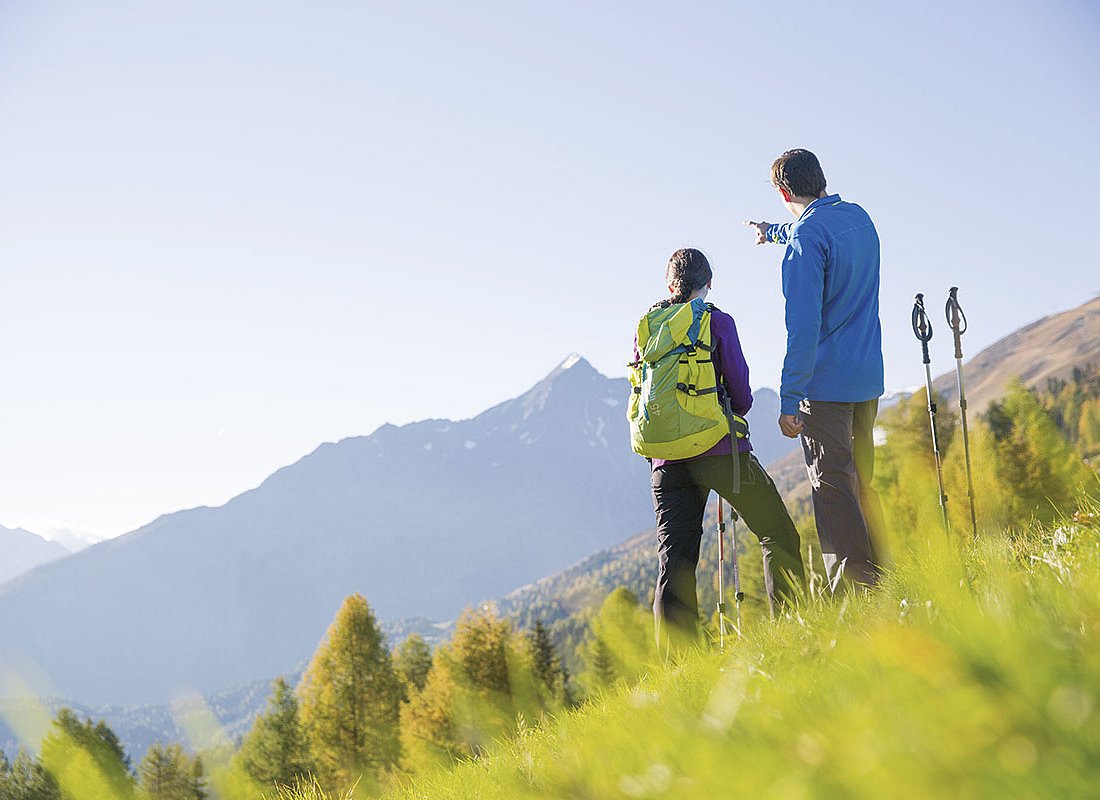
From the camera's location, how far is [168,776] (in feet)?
142

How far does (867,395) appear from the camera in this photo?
5.73 meters

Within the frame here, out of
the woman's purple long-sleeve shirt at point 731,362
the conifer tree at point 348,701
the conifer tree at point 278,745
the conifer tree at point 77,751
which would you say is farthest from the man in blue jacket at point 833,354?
the conifer tree at point 278,745

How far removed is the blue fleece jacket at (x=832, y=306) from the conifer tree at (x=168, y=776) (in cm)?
4195

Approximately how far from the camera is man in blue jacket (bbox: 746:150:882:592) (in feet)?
18.2

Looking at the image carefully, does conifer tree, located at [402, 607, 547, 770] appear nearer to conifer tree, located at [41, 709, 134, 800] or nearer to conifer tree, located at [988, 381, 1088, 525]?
conifer tree, located at [41, 709, 134, 800]

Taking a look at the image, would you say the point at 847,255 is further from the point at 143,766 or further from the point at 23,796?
the point at 143,766

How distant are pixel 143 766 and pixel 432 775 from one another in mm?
50349

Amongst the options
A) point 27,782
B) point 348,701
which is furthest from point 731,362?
point 27,782

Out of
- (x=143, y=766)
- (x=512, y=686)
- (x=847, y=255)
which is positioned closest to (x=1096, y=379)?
(x=512, y=686)

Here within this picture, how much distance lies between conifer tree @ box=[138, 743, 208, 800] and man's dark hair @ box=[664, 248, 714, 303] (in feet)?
136

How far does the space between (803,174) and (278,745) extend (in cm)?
3667

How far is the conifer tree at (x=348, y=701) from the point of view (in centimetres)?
3394

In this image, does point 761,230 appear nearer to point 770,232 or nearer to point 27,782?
point 770,232

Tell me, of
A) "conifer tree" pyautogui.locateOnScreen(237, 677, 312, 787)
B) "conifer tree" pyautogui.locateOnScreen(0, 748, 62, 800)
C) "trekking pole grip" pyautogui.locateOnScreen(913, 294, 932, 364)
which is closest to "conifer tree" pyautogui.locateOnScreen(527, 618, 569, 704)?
"conifer tree" pyautogui.locateOnScreen(237, 677, 312, 787)
